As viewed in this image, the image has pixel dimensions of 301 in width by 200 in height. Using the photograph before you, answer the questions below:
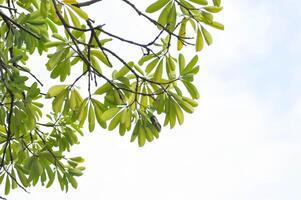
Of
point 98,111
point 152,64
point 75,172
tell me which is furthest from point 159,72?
point 75,172

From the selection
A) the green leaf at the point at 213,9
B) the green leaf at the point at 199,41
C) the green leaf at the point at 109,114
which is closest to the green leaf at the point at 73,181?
the green leaf at the point at 109,114

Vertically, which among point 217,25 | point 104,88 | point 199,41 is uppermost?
point 217,25

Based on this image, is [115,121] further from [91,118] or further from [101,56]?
[101,56]

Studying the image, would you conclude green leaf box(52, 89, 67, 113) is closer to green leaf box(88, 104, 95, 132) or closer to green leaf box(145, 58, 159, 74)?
green leaf box(88, 104, 95, 132)

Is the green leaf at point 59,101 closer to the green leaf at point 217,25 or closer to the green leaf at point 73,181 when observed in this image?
the green leaf at point 217,25

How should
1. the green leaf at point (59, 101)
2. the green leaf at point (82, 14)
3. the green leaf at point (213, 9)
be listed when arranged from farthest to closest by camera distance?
1. the green leaf at point (59, 101)
2. the green leaf at point (213, 9)
3. the green leaf at point (82, 14)

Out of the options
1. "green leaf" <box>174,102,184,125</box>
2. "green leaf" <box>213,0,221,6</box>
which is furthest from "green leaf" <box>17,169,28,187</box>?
"green leaf" <box>213,0,221,6</box>

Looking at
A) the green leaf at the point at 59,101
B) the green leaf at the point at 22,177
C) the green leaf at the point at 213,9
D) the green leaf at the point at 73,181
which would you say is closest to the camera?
the green leaf at the point at 213,9

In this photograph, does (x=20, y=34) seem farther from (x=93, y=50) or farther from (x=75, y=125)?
(x=75, y=125)

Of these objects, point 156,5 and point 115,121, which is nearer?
point 156,5

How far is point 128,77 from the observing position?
466 centimetres

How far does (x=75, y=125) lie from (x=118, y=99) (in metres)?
1.74

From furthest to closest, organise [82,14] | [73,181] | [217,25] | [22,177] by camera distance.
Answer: [73,181], [22,177], [217,25], [82,14]

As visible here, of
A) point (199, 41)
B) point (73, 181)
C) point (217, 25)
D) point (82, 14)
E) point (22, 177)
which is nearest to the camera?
point (82, 14)
